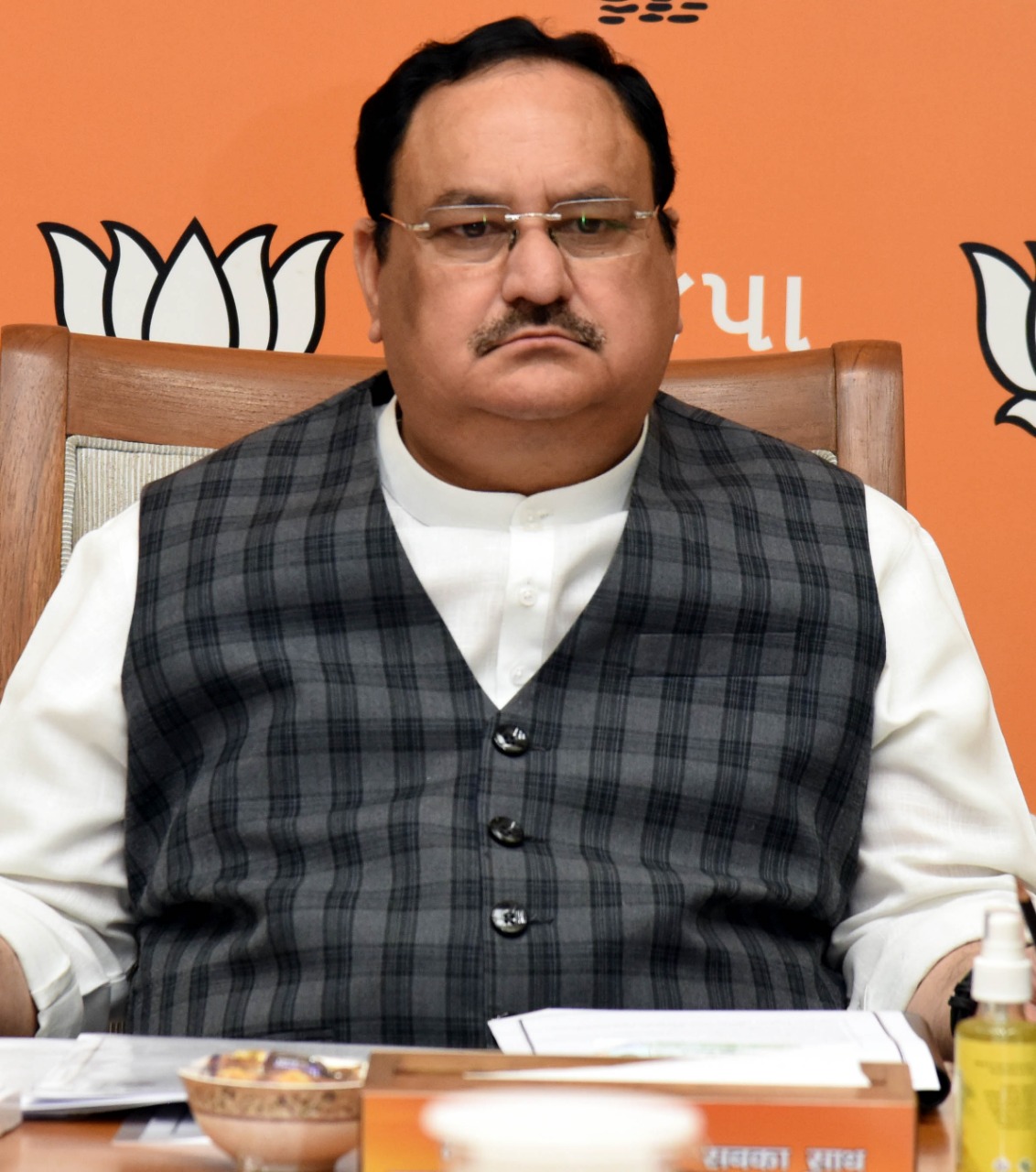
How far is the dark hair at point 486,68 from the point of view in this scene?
143cm

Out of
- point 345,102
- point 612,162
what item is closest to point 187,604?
point 612,162

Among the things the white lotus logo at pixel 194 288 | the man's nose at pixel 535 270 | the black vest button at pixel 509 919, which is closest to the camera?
the black vest button at pixel 509 919

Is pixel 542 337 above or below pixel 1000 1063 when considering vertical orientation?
above

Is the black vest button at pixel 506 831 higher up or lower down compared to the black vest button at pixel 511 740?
lower down

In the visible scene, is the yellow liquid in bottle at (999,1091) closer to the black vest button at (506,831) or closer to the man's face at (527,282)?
the black vest button at (506,831)

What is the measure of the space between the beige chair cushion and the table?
86 centimetres

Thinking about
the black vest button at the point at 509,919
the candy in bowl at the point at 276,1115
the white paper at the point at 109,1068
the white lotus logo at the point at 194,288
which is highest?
the white lotus logo at the point at 194,288

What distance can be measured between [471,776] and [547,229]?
45 centimetres

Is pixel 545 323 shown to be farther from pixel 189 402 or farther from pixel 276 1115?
pixel 276 1115

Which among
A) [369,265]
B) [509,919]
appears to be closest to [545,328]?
[369,265]

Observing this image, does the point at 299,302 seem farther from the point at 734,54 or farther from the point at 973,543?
the point at 973,543

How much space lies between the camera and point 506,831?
122 centimetres

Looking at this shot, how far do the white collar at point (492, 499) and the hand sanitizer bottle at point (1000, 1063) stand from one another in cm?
81

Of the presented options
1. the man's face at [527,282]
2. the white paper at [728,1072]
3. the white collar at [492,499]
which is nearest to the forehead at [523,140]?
the man's face at [527,282]
